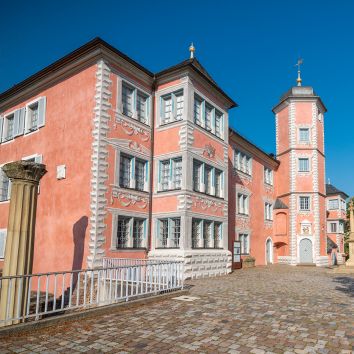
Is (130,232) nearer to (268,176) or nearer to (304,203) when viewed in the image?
(268,176)

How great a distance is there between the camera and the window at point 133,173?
17.0m

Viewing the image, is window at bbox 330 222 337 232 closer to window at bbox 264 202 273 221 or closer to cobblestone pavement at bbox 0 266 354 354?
window at bbox 264 202 273 221

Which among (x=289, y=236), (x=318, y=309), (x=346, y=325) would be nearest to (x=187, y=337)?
(x=346, y=325)

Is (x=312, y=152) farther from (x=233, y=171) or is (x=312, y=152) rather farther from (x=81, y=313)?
(x=81, y=313)

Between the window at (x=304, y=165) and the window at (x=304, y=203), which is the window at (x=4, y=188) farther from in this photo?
the window at (x=304, y=165)

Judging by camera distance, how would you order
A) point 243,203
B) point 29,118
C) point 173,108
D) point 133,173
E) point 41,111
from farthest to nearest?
point 243,203 → point 29,118 → point 41,111 → point 173,108 → point 133,173

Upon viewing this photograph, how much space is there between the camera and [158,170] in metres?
18.5

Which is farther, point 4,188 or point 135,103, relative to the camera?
point 4,188

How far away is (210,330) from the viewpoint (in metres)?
7.26

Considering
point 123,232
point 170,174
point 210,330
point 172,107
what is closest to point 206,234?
point 170,174

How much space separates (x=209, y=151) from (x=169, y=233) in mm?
5050

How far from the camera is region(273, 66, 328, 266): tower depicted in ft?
103

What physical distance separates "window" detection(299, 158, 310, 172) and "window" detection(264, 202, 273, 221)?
4.26 metres

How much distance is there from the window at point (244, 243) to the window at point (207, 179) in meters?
6.81
